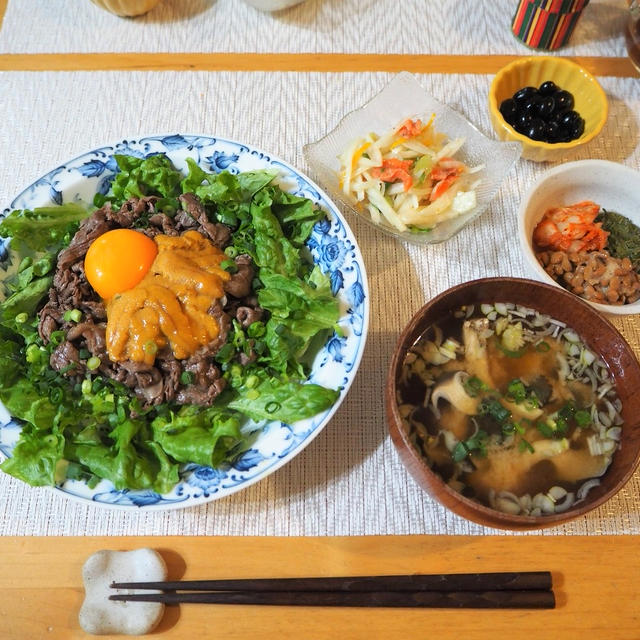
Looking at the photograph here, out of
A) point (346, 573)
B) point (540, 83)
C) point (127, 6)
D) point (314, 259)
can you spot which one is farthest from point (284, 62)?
point (346, 573)

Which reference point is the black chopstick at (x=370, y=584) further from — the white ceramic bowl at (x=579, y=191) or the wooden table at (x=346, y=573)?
the white ceramic bowl at (x=579, y=191)

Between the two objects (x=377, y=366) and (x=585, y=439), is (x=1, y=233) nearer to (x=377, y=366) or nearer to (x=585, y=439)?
(x=377, y=366)

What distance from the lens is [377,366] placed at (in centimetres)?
221

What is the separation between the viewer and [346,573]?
6.21 ft

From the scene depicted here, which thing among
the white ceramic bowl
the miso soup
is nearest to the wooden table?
the miso soup

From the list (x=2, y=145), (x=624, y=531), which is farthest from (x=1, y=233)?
Answer: (x=624, y=531)

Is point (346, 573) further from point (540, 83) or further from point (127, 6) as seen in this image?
point (127, 6)

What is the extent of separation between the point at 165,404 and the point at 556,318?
4.63ft

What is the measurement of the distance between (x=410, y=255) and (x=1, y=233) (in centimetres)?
164

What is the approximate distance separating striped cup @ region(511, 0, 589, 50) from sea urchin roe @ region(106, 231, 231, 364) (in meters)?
2.18

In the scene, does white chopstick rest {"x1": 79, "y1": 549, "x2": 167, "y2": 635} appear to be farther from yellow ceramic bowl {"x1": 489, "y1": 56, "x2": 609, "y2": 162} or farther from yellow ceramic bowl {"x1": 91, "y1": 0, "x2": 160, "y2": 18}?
yellow ceramic bowl {"x1": 91, "y1": 0, "x2": 160, "y2": 18}

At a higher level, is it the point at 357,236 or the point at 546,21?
the point at 546,21

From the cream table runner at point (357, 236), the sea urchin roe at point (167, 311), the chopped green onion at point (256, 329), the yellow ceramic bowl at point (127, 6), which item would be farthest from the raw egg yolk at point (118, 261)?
the yellow ceramic bowl at point (127, 6)

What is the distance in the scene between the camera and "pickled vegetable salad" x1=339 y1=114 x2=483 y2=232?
2.35 metres
